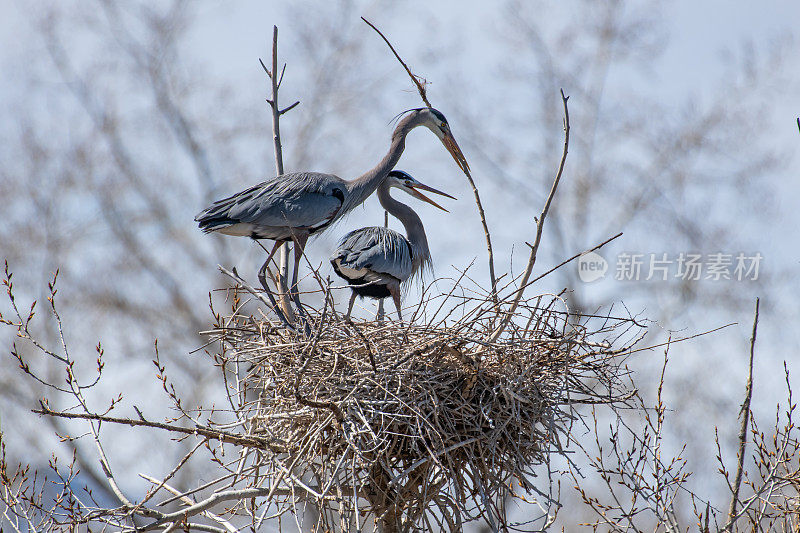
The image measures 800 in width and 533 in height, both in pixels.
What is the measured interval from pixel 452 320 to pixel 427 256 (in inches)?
96.3

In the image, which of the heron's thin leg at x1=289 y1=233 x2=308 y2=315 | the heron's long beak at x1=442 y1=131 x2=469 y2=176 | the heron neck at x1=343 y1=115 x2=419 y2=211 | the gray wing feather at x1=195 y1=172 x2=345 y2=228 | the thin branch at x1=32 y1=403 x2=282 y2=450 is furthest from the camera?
the heron's long beak at x1=442 y1=131 x2=469 y2=176

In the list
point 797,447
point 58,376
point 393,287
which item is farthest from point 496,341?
point 58,376

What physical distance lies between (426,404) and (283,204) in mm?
1782

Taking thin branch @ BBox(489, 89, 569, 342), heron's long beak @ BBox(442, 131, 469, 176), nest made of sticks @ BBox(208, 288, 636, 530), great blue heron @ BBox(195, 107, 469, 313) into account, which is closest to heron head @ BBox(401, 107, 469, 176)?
heron's long beak @ BBox(442, 131, 469, 176)

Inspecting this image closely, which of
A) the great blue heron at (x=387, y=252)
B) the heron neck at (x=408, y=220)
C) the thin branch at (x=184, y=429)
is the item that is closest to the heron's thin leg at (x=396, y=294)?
the great blue heron at (x=387, y=252)

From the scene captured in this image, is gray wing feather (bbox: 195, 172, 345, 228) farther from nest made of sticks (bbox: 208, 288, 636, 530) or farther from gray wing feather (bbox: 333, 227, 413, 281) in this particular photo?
nest made of sticks (bbox: 208, 288, 636, 530)

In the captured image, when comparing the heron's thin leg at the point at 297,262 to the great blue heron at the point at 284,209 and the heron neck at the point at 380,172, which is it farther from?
the heron neck at the point at 380,172

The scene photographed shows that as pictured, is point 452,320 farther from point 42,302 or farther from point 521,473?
point 42,302

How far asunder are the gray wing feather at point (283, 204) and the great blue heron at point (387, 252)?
602mm

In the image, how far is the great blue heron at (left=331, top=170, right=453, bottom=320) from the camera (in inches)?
203

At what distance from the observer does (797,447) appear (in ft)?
10.5

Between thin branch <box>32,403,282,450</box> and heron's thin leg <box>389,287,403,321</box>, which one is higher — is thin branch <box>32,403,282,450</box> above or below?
below

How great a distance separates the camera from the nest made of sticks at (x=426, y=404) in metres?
2.93

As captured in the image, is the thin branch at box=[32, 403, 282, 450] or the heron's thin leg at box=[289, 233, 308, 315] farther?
the heron's thin leg at box=[289, 233, 308, 315]
